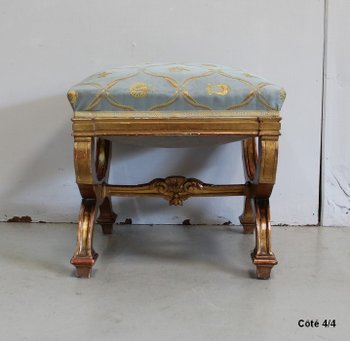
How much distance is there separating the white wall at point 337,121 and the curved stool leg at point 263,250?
0.49 m

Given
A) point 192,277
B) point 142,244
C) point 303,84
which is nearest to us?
point 192,277

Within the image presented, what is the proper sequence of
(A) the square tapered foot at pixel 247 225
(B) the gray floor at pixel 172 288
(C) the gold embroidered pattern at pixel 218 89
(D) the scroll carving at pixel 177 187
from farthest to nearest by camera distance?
(A) the square tapered foot at pixel 247 225 < (D) the scroll carving at pixel 177 187 < (C) the gold embroidered pattern at pixel 218 89 < (B) the gray floor at pixel 172 288

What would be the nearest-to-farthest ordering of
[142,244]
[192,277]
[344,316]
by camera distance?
[344,316] < [192,277] < [142,244]

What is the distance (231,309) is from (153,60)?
2.68 ft

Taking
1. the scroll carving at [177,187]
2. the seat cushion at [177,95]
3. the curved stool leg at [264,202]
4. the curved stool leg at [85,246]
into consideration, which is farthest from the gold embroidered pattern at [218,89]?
the curved stool leg at [85,246]

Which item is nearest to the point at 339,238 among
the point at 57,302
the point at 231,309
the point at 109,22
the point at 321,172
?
the point at 321,172

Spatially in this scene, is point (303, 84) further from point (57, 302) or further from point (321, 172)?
point (57, 302)

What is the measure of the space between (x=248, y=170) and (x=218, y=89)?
0.37m

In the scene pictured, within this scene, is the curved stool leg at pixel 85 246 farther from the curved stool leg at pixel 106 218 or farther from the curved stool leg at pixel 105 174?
the curved stool leg at pixel 106 218

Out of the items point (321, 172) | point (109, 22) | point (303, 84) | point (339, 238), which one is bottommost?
point (339, 238)

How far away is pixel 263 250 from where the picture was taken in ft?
3.19

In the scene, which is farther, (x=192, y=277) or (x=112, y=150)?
(x=112, y=150)

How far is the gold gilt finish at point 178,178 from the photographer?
0.92 m

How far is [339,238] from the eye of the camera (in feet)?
4.23
